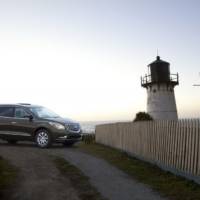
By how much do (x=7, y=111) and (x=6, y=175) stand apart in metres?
8.62

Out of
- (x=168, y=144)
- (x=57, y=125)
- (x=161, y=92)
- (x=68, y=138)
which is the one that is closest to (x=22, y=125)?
(x=57, y=125)

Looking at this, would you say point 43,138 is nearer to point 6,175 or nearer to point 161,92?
point 6,175

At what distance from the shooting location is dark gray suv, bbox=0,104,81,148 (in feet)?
59.1

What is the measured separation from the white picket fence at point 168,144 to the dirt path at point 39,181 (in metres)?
3.15

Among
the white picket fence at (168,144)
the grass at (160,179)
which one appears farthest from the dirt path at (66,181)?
the white picket fence at (168,144)

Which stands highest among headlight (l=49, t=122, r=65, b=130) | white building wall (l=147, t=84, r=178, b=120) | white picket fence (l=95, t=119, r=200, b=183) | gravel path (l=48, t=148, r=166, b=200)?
white building wall (l=147, t=84, r=178, b=120)

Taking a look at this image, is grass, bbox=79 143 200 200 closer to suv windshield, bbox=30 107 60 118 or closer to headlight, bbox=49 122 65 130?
headlight, bbox=49 122 65 130

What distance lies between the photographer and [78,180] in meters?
10.2

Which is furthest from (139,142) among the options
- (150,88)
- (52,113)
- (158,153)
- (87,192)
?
(150,88)

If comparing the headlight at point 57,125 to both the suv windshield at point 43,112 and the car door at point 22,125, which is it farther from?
the car door at point 22,125

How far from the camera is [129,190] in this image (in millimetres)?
9234

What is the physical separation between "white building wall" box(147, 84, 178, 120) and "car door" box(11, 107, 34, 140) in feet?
76.2

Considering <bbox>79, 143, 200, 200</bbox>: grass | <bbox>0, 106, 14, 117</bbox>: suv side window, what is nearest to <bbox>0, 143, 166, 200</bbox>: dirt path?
<bbox>79, 143, 200, 200</bbox>: grass

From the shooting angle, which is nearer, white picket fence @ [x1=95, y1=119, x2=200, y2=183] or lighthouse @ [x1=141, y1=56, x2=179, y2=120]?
white picket fence @ [x1=95, y1=119, x2=200, y2=183]
